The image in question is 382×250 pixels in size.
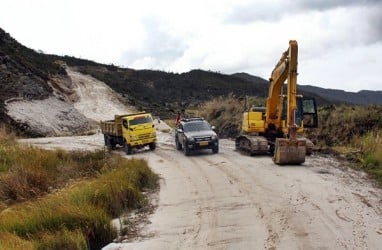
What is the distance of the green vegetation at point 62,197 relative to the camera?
439 inches

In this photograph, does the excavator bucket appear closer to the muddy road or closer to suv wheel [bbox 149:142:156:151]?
the muddy road

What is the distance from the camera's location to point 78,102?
69.4m

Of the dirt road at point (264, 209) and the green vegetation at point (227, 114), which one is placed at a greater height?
the green vegetation at point (227, 114)

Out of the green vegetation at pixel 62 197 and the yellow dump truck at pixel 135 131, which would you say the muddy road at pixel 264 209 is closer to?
the green vegetation at pixel 62 197

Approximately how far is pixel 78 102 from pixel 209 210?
5760 centimetres

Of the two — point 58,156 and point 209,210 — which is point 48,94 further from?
point 209,210

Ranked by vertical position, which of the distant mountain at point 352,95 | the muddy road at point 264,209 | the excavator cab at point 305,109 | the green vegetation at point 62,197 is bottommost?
the muddy road at point 264,209

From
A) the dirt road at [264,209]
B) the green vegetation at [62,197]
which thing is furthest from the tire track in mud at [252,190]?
the green vegetation at [62,197]

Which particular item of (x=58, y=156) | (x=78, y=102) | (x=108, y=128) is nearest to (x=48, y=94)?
(x=78, y=102)

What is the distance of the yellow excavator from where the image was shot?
21297 millimetres

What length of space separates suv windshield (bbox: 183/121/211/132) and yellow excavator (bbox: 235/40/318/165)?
216cm

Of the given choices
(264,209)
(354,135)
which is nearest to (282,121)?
(354,135)

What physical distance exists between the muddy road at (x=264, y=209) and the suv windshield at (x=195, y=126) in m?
7.35

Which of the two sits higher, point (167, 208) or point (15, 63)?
point (15, 63)
